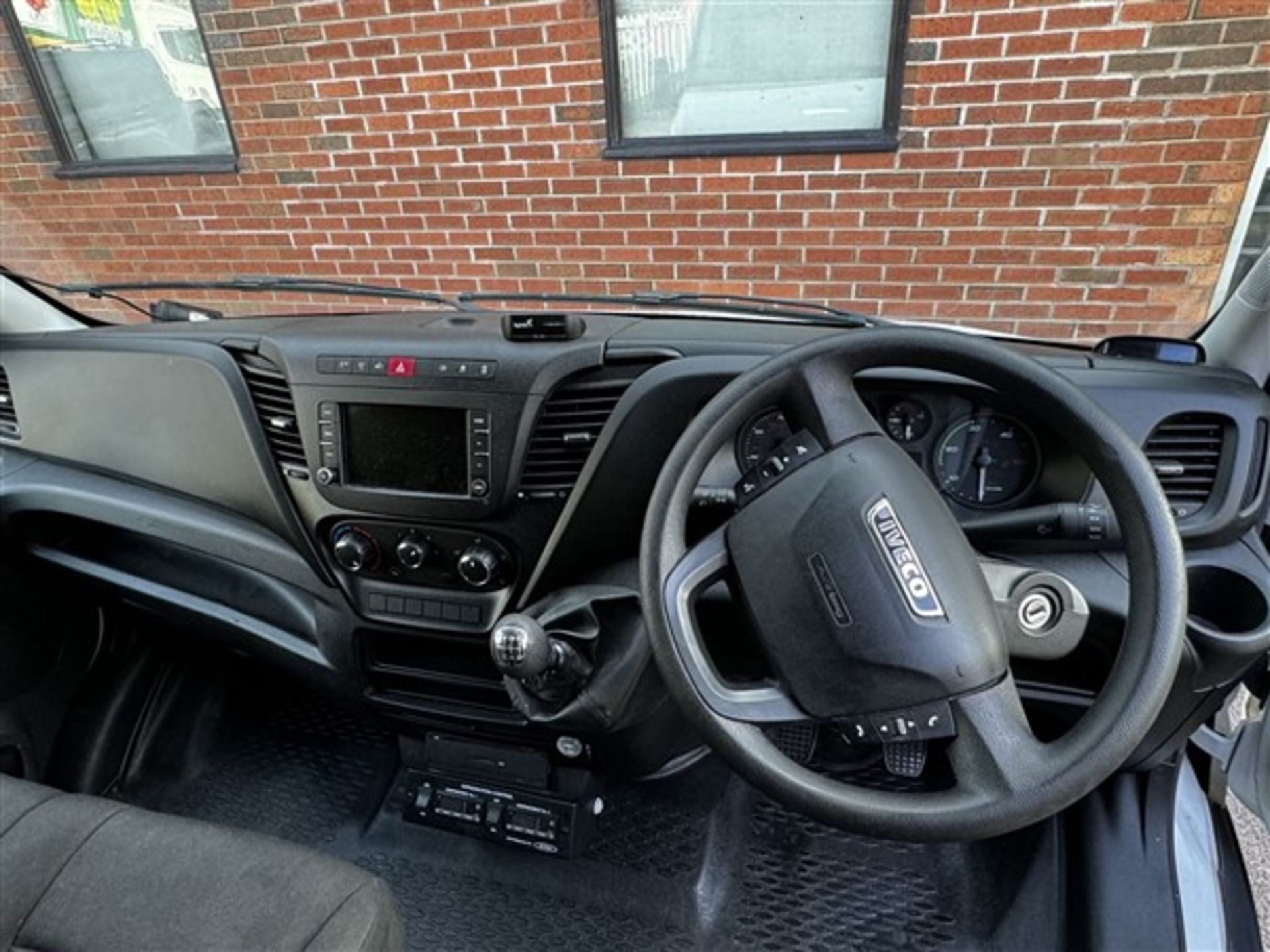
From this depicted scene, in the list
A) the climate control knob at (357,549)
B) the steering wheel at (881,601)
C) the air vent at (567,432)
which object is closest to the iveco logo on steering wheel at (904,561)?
the steering wheel at (881,601)

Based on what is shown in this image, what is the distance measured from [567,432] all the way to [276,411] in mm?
547

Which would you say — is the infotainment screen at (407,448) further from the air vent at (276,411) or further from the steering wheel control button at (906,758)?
the steering wheel control button at (906,758)

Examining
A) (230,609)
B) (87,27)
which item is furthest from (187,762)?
(87,27)

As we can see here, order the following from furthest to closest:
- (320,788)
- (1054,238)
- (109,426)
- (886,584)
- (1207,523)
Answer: (1054,238) → (320,788) → (109,426) → (1207,523) → (886,584)

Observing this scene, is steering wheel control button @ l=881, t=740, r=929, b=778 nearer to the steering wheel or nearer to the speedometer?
the steering wheel

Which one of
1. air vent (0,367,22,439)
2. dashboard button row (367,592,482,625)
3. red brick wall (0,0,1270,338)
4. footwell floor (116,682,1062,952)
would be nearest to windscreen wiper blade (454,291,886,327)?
dashboard button row (367,592,482,625)

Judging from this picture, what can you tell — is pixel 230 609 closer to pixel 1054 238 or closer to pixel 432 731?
pixel 432 731

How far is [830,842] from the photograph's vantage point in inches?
60.6

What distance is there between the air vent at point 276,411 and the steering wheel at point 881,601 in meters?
0.73

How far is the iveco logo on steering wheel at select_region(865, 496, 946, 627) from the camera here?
85cm

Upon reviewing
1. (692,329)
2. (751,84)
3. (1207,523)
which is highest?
(751,84)

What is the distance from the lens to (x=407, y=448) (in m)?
1.26

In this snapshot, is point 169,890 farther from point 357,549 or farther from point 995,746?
point 995,746

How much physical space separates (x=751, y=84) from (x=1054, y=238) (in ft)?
4.11
